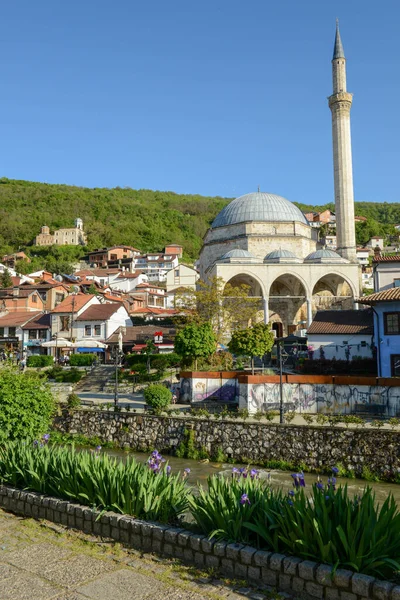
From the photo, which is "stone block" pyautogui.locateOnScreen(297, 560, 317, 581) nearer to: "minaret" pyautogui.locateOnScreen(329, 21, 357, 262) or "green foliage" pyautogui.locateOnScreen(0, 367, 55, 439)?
"green foliage" pyautogui.locateOnScreen(0, 367, 55, 439)

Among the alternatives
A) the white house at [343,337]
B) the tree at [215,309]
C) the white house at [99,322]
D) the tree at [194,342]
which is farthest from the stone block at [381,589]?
the white house at [99,322]

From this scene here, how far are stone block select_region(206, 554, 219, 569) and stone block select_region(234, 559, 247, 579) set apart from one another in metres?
0.24

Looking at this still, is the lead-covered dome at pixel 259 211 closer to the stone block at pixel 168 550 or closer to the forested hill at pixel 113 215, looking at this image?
the stone block at pixel 168 550

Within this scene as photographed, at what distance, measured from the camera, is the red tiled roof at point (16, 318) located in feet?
127

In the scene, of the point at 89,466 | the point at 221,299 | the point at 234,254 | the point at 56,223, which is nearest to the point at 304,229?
the point at 234,254

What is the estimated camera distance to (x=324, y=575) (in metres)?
4.68

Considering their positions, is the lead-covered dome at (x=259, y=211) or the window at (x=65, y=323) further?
the lead-covered dome at (x=259, y=211)

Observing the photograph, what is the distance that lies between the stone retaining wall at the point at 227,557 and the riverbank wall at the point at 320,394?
1084 cm

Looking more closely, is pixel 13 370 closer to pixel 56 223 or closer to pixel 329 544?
pixel 329 544

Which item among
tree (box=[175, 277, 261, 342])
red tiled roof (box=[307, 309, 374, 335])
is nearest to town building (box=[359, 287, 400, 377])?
red tiled roof (box=[307, 309, 374, 335])

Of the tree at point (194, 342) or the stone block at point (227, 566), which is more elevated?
the tree at point (194, 342)

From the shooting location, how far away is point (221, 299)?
99.6 ft

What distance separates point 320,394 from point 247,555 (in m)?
12.2

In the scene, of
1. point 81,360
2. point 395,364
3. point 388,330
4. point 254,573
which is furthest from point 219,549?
point 81,360
